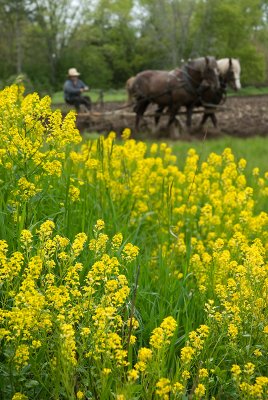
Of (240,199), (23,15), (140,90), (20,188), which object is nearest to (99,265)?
(20,188)

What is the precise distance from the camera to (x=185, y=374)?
8.25ft

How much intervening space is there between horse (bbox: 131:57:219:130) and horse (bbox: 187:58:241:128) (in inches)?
10.0

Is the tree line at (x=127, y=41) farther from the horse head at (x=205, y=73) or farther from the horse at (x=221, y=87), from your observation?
the horse head at (x=205, y=73)

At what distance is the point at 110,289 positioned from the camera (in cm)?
260

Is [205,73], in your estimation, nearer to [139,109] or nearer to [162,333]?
[139,109]

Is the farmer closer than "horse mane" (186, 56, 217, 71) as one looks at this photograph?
No

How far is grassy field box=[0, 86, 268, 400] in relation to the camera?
2.52 metres

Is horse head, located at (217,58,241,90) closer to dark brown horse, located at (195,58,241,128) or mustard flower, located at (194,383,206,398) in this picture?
dark brown horse, located at (195,58,241,128)

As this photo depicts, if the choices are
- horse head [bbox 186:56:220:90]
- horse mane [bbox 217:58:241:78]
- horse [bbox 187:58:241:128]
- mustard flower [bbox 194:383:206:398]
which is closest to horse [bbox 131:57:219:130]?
horse head [bbox 186:56:220:90]

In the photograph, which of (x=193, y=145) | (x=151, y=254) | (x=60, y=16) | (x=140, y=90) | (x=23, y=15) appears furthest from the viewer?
(x=60, y=16)

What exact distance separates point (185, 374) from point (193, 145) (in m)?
9.93

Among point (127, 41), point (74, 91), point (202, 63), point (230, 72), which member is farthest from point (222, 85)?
point (127, 41)

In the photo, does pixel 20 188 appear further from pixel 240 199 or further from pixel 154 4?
pixel 154 4

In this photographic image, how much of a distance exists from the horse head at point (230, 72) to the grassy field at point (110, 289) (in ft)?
32.3
